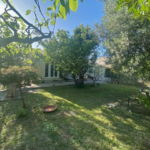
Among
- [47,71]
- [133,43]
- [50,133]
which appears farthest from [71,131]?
[47,71]

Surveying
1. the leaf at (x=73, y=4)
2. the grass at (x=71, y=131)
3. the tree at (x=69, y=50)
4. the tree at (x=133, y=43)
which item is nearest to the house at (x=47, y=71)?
the tree at (x=69, y=50)

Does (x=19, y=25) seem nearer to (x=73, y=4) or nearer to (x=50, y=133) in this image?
(x=73, y=4)

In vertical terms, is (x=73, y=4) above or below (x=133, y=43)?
below

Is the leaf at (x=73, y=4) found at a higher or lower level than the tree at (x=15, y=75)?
higher

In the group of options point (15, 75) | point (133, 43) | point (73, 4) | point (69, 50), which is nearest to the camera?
point (73, 4)

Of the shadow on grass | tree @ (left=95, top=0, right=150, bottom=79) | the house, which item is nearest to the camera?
the shadow on grass

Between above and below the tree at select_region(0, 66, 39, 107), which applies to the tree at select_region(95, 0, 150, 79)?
above

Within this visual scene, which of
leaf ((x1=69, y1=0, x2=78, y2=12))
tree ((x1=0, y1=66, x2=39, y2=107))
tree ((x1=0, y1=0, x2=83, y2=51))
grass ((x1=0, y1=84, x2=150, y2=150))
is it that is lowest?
grass ((x1=0, y1=84, x2=150, y2=150))

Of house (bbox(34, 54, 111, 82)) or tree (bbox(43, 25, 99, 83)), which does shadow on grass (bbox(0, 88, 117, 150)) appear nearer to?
tree (bbox(43, 25, 99, 83))

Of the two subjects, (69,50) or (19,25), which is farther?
(69,50)

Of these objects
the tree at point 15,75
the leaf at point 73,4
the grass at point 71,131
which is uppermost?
the leaf at point 73,4

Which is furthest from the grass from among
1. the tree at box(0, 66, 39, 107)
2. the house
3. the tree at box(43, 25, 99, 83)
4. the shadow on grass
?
the house

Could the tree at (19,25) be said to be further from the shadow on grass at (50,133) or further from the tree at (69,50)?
the tree at (69,50)

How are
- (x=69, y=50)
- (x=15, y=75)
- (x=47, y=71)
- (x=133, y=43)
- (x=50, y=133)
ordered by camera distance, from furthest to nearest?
(x=47, y=71) → (x=69, y=50) → (x=133, y=43) → (x=15, y=75) → (x=50, y=133)
